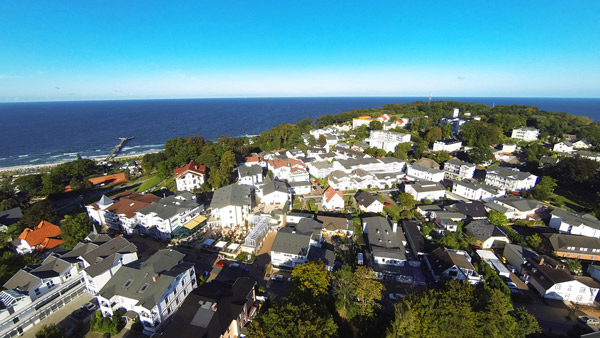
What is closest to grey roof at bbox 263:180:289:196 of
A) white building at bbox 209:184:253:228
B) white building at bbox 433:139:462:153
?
white building at bbox 209:184:253:228

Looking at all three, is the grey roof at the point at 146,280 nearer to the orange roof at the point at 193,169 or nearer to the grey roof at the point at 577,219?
the orange roof at the point at 193,169

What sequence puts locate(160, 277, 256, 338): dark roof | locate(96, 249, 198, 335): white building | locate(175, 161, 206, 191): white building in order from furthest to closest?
locate(175, 161, 206, 191): white building, locate(96, 249, 198, 335): white building, locate(160, 277, 256, 338): dark roof

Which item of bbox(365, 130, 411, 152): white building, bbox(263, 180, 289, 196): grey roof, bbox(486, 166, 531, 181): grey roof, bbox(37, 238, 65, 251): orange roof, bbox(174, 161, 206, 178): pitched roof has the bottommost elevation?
bbox(37, 238, 65, 251): orange roof

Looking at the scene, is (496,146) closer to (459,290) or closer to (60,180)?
(459,290)

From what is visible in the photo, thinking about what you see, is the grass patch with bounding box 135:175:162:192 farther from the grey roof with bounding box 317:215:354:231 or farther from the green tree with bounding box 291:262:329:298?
the green tree with bounding box 291:262:329:298

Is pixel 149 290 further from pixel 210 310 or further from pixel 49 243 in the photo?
pixel 49 243

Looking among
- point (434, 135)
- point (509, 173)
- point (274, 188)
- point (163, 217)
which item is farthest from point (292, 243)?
point (434, 135)

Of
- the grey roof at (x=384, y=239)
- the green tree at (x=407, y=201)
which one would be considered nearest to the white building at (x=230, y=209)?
the grey roof at (x=384, y=239)
